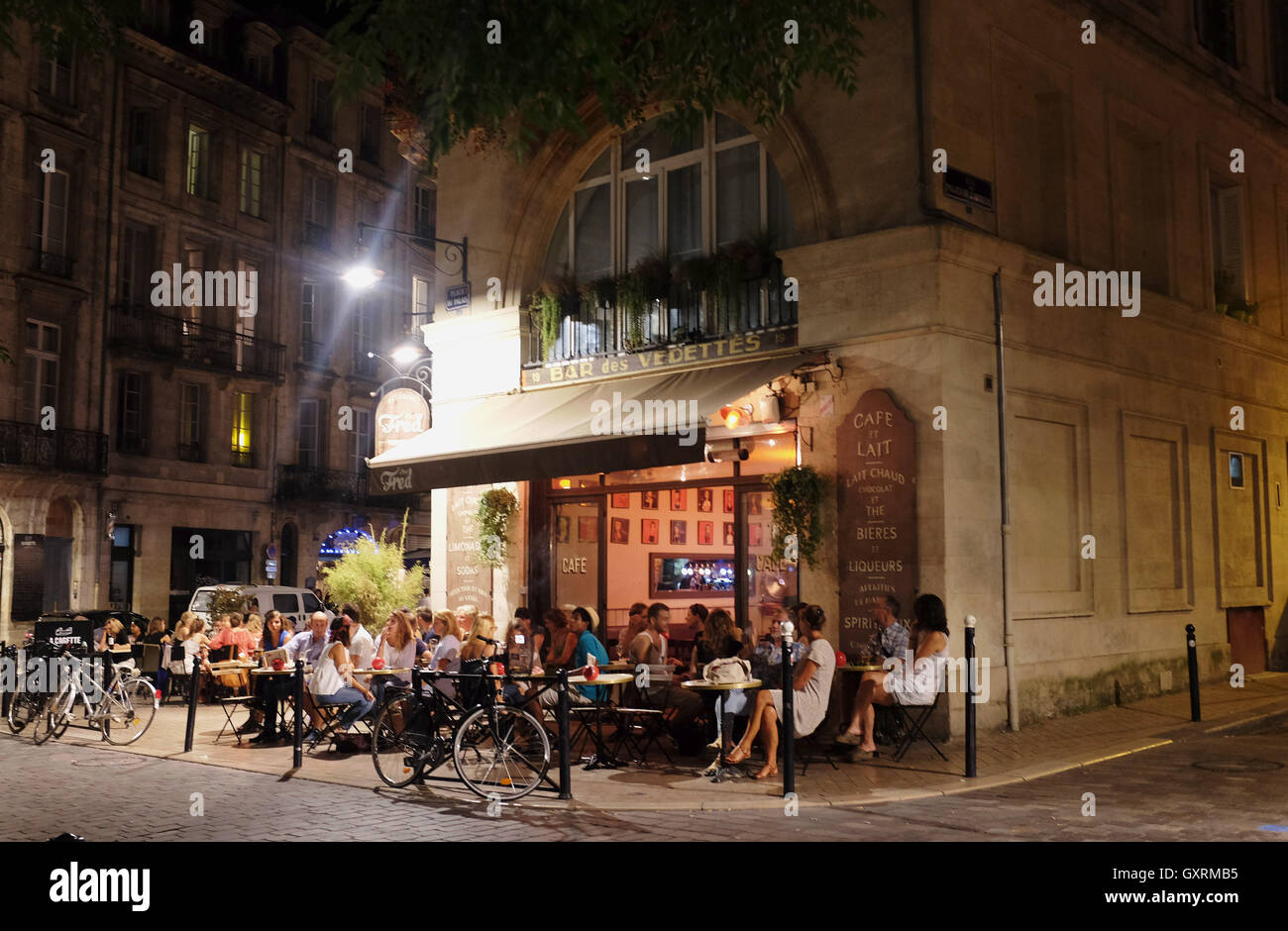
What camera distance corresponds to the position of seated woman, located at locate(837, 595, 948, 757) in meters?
10.3

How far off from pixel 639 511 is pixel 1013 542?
459cm

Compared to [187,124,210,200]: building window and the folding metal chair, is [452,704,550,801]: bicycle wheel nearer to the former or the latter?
the folding metal chair

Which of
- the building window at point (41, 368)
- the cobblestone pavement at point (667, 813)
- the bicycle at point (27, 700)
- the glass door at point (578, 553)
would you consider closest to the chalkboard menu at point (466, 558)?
the glass door at point (578, 553)

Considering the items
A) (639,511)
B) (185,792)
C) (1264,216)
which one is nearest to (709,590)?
(639,511)

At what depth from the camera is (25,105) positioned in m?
27.3

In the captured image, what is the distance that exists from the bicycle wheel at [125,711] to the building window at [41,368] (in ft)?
57.4

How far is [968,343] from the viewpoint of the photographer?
12039 millimetres

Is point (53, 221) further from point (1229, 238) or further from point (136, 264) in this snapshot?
point (1229, 238)

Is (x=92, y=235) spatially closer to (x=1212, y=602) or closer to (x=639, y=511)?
(x=639, y=511)

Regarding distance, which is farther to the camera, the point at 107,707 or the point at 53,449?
the point at 53,449

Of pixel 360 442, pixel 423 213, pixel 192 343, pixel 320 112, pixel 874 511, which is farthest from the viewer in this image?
pixel 423 213

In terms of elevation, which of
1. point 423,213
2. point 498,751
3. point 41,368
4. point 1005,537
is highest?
point 423,213

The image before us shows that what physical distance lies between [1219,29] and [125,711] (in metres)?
17.7

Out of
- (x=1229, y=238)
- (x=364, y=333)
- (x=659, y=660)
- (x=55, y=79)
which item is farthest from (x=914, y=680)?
(x=364, y=333)
